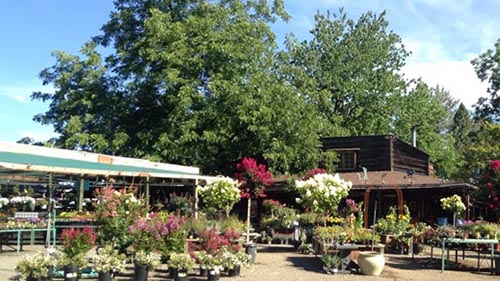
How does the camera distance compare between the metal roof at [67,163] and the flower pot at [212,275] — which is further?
the metal roof at [67,163]

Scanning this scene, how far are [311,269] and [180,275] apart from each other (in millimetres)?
4029

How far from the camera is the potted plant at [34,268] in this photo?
906cm

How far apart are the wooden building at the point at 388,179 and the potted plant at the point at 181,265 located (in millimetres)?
12808

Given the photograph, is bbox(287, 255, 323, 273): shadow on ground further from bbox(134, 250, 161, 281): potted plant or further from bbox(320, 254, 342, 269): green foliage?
bbox(134, 250, 161, 281): potted plant

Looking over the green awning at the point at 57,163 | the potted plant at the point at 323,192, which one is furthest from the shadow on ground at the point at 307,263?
the green awning at the point at 57,163

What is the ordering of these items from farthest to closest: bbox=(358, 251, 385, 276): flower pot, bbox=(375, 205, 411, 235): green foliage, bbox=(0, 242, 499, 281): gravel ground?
1. bbox=(375, 205, 411, 235): green foliage
2. bbox=(358, 251, 385, 276): flower pot
3. bbox=(0, 242, 499, 281): gravel ground

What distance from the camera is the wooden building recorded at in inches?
913

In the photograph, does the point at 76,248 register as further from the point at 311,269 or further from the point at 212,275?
the point at 311,269

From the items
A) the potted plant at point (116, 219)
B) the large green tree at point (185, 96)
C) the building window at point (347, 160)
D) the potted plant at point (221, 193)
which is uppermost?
the large green tree at point (185, 96)

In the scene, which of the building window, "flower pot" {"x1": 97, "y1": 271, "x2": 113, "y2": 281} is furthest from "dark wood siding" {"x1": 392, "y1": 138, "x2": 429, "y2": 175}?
"flower pot" {"x1": 97, "y1": 271, "x2": 113, "y2": 281}

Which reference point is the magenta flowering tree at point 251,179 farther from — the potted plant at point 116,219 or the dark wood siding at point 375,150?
the dark wood siding at point 375,150

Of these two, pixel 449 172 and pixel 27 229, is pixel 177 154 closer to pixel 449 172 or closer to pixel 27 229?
pixel 27 229

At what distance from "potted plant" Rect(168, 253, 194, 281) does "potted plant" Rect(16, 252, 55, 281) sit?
2.05m

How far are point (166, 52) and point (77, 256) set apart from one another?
15532 millimetres
